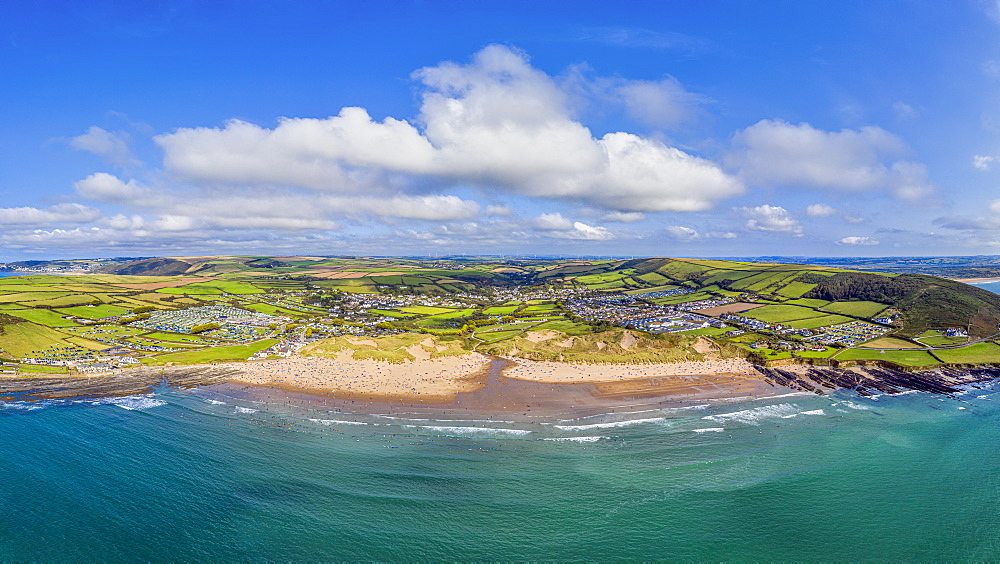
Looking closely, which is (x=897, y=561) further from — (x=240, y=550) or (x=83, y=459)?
(x=83, y=459)

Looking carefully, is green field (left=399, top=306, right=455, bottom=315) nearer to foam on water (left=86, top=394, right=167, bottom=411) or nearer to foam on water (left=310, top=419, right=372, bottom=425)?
foam on water (left=86, top=394, right=167, bottom=411)

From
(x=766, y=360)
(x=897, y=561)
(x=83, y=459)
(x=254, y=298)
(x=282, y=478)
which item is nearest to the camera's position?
(x=897, y=561)

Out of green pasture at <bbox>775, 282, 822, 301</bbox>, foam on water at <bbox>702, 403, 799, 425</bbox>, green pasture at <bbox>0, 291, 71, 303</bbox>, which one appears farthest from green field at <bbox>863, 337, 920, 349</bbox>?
green pasture at <bbox>0, 291, 71, 303</bbox>

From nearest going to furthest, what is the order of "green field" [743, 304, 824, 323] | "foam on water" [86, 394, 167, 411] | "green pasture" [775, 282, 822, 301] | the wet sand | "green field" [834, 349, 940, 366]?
"foam on water" [86, 394, 167, 411] → the wet sand → "green field" [834, 349, 940, 366] → "green field" [743, 304, 824, 323] → "green pasture" [775, 282, 822, 301]

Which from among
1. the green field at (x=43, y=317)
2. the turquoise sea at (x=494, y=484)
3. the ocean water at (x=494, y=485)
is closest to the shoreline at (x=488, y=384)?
the turquoise sea at (x=494, y=484)

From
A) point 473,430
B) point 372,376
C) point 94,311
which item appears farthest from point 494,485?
point 94,311

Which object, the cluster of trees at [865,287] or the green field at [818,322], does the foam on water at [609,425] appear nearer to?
the green field at [818,322]

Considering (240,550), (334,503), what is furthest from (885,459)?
(240,550)
